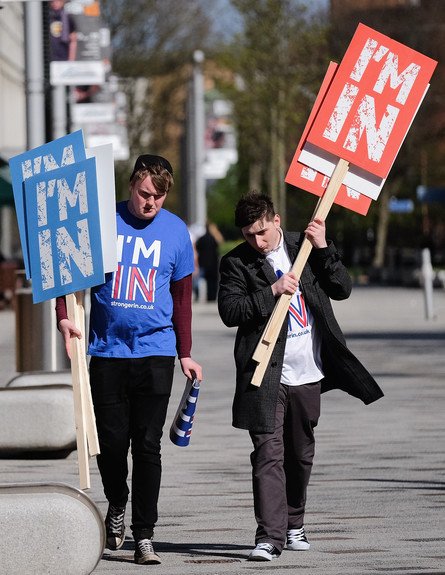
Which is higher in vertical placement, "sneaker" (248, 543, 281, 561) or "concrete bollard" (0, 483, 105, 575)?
"concrete bollard" (0, 483, 105, 575)

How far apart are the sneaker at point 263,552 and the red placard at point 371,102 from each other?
5.45 feet

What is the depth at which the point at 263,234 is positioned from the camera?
6664mm

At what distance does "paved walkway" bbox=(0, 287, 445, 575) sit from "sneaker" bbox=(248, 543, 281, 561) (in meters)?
0.04

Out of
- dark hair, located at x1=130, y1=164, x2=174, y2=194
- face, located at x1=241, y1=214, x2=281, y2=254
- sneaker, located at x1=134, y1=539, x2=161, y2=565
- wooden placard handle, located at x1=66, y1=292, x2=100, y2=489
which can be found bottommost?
sneaker, located at x1=134, y1=539, x2=161, y2=565

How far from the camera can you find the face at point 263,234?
21.7 ft

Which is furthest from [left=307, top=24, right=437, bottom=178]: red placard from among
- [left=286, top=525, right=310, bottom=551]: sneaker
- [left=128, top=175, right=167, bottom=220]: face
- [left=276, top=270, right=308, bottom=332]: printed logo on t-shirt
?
[left=286, top=525, right=310, bottom=551]: sneaker

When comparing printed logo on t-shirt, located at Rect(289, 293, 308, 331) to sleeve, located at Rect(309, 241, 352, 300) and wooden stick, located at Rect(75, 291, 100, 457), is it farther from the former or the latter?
wooden stick, located at Rect(75, 291, 100, 457)

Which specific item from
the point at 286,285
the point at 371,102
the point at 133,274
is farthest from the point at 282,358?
the point at 371,102

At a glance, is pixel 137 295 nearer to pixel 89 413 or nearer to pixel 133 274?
pixel 133 274

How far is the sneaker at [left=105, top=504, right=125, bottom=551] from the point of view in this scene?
6.82 meters

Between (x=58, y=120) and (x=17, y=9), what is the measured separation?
35.5 meters

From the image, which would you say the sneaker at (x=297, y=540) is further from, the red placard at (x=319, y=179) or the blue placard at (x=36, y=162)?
the blue placard at (x=36, y=162)

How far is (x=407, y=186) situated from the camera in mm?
59781

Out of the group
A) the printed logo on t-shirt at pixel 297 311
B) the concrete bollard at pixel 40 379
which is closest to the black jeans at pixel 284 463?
the printed logo on t-shirt at pixel 297 311
